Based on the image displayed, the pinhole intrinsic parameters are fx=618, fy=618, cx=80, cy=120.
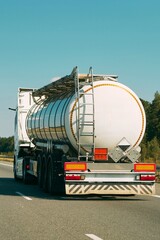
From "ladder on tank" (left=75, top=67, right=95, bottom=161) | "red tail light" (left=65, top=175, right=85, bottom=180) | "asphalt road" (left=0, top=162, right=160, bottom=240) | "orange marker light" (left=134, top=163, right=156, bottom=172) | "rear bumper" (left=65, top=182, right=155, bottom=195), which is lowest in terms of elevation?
"asphalt road" (left=0, top=162, right=160, bottom=240)

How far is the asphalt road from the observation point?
34.3 ft

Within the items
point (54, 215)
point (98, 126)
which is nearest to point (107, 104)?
point (98, 126)

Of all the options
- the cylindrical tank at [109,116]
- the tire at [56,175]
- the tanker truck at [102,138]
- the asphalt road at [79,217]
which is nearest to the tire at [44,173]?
the tire at [56,175]

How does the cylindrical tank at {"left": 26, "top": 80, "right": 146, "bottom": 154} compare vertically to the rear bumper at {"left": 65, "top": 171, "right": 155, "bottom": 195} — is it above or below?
above

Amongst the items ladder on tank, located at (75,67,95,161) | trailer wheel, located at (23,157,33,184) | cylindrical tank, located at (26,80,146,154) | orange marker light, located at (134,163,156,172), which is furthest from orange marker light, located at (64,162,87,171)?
trailer wheel, located at (23,157,33,184)

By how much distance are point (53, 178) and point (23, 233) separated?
26.7 ft

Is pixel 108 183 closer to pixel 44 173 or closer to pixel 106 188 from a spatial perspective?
pixel 106 188

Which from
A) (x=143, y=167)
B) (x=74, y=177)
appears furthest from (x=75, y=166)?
(x=143, y=167)

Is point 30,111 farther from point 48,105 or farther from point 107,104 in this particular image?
point 107,104

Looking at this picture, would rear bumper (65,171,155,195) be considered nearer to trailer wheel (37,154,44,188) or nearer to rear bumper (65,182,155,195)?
rear bumper (65,182,155,195)

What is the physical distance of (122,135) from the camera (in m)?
16.9

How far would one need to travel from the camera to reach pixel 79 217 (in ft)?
42.2

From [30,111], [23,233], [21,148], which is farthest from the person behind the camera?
[21,148]

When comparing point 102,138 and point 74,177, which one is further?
point 102,138
